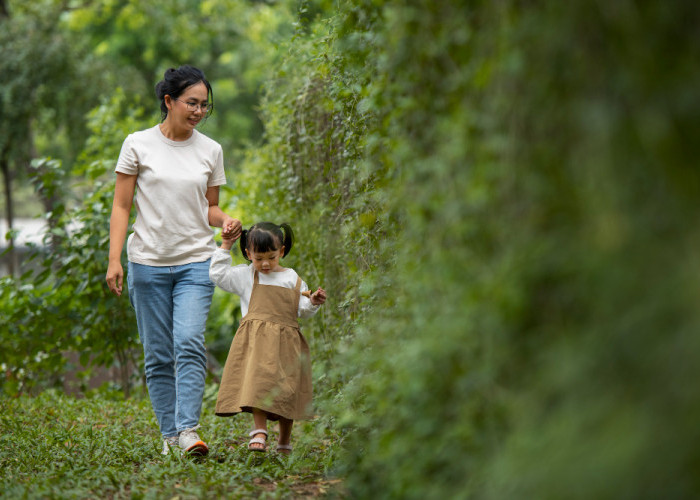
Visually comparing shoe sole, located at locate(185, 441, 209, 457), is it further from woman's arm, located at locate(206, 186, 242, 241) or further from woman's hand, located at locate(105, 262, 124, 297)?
woman's arm, located at locate(206, 186, 242, 241)

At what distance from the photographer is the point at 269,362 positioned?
3797 millimetres

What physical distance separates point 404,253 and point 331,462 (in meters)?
1.17

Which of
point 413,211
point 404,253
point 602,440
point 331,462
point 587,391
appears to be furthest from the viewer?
point 331,462

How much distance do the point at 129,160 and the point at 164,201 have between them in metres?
0.26

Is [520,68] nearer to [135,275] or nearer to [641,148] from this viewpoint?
[641,148]

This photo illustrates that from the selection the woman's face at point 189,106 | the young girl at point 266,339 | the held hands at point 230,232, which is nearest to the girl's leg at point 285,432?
the young girl at point 266,339

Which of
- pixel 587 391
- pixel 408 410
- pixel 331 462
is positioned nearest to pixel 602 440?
pixel 587 391

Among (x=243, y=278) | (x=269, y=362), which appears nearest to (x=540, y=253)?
(x=269, y=362)

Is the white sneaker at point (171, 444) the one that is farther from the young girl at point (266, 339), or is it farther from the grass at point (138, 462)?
the young girl at point (266, 339)

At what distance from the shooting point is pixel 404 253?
2.50 metres

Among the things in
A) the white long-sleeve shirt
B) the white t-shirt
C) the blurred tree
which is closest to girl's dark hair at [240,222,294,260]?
the white long-sleeve shirt

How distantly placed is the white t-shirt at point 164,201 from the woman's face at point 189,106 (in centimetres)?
12

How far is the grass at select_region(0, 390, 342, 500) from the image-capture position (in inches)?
119

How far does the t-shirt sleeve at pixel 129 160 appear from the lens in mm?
Result: 3965
